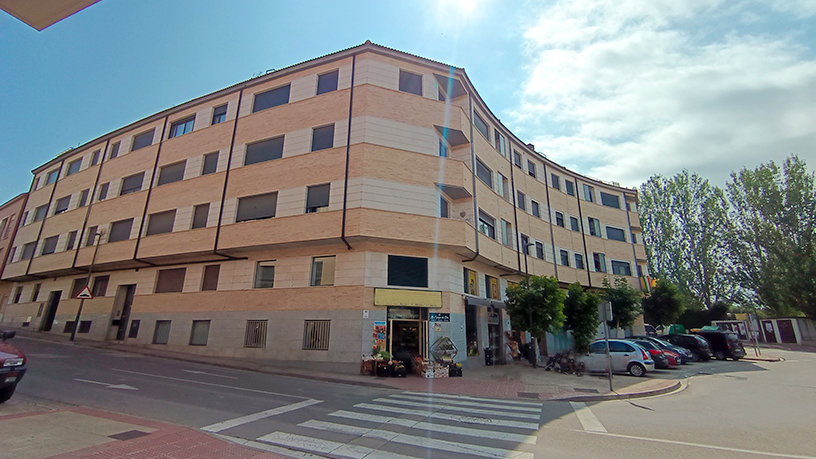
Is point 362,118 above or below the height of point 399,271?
above

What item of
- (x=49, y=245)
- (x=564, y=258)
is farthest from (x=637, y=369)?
(x=49, y=245)

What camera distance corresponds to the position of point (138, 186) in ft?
78.7

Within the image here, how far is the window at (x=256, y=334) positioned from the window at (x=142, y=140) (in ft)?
54.3

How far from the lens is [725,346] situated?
22141 millimetres

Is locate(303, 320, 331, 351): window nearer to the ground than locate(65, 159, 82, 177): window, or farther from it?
nearer to the ground

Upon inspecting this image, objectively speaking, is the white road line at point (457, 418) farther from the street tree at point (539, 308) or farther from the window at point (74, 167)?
the window at point (74, 167)

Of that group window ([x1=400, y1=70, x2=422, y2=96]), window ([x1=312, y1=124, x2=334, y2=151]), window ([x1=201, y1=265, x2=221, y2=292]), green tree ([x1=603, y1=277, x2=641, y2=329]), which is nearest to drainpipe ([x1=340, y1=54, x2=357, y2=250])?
window ([x1=312, y1=124, x2=334, y2=151])

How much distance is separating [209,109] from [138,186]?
735 centimetres

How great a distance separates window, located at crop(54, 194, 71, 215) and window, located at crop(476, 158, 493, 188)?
3149 centimetres

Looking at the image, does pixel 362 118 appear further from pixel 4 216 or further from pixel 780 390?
pixel 4 216

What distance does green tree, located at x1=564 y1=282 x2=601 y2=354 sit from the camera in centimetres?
2055

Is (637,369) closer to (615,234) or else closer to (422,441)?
(422,441)

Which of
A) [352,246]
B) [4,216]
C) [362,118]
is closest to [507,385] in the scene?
[352,246]

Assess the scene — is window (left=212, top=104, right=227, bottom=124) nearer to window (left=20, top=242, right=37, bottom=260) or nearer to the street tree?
the street tree
